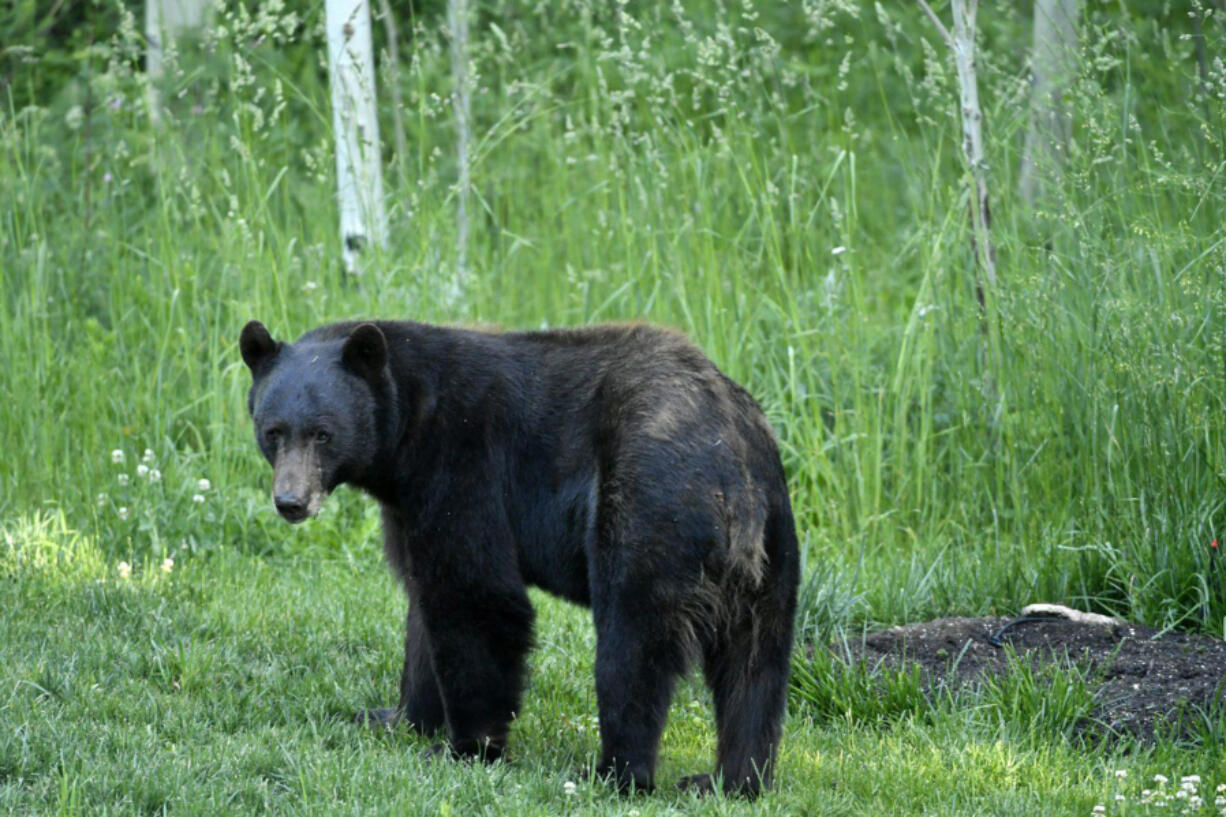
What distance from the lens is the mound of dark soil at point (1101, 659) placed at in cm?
509

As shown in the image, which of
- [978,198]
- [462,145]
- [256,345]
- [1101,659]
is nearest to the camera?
[256,345]

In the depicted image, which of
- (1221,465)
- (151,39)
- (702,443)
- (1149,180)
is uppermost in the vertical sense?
(151,39)

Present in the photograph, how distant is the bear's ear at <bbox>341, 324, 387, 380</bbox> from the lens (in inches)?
192

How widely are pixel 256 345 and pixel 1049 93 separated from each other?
13.2 feet

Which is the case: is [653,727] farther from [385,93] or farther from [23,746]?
[385,93]

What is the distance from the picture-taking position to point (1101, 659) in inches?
216

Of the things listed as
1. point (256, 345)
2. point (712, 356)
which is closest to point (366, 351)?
point (256, 345)

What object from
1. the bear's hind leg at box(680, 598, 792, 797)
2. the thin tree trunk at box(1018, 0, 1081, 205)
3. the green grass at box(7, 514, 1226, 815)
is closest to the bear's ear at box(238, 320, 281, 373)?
the green grass at box(7, 514, 1226, 815)

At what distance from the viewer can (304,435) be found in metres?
4.86

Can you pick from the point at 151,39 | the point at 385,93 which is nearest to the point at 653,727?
the point at 151,39

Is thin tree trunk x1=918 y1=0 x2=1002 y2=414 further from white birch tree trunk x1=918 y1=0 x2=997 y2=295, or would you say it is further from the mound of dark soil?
the mound of dark soil

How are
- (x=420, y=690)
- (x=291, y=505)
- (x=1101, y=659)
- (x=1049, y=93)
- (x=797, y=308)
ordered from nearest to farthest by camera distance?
(x=291, y=505)
(x=420, y=690)
(x=1101, y=659)
(x=1049, y=93)
(x=797, y=308)

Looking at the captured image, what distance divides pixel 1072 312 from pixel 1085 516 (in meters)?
0.93

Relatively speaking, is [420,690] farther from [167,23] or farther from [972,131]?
[167,23]
